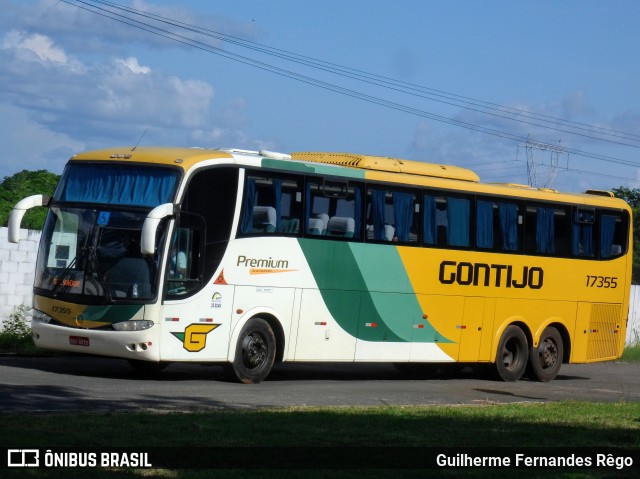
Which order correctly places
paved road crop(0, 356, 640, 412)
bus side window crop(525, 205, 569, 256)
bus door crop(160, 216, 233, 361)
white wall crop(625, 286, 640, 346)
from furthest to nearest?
white wall crop(625, 286, 640, 346) < bus side window crop(525, 205, 569, 256) < bus door crop(160, 216, 233, 361) < paved road crop(0, 356, 640, 412)

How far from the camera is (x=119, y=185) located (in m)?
19.1

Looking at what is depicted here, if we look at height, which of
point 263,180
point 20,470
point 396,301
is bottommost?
point 20,470

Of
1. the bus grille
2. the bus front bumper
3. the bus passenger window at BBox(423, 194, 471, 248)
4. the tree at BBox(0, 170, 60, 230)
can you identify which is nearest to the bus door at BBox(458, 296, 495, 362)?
the bus passenger window at BBox(423, 194, 471, 248)

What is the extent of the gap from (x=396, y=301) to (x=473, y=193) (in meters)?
2.89

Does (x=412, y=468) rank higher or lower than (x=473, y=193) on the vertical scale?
lower

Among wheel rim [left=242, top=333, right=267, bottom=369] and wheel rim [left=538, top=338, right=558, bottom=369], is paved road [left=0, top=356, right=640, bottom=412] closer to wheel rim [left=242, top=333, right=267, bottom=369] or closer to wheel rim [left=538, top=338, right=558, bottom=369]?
wheel rim [left=242, top=333, right=267, bottom=369]

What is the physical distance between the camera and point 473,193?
78.2 ft

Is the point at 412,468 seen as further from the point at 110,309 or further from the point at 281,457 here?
the point at 110,309

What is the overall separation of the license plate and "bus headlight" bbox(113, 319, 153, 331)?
1.62 feet

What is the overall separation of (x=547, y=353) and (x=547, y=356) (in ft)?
0.20

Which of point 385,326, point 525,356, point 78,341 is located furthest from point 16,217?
point 525,356

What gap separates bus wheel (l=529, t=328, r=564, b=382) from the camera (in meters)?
25.0

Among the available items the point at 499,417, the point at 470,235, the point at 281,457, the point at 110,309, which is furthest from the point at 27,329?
the point at 281,457

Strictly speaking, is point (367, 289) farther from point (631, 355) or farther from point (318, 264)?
point (631, 355)
